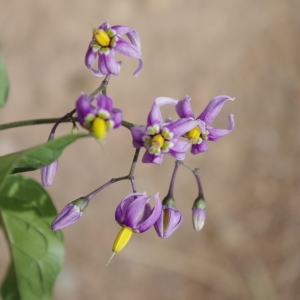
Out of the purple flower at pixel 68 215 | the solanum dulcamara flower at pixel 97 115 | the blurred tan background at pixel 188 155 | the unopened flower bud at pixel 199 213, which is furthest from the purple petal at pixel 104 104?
the blurred tan background at pixel 188 155

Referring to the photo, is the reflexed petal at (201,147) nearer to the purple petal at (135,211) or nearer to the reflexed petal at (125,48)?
the purple petal at (135,211)

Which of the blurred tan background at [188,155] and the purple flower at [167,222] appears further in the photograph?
the blurred tan background at [188,155]

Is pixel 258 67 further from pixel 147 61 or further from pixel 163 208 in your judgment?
pixel 163 208

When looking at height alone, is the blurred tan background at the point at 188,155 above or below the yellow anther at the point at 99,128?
below

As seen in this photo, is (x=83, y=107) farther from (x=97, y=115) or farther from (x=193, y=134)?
(x=193, y=134)

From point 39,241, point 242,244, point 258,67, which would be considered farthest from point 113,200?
point 39,241

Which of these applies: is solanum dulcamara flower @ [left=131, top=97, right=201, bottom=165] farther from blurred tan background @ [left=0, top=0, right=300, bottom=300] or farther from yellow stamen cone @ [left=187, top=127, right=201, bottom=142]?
blurred tan background @ [left=0, top=0, right=300, bottom=300]
